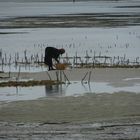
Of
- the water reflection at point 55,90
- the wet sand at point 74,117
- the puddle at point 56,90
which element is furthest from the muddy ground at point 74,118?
the water reflection at point 55,90

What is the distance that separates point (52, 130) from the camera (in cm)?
1222

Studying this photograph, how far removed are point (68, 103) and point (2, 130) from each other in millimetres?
4693

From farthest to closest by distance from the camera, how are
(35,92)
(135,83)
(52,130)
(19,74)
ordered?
(19,74) → (135,83) → (35,92) → (52,130)

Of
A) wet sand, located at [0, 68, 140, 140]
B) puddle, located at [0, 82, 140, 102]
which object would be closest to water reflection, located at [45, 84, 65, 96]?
puddle, located at [0, 82, 140, 102]

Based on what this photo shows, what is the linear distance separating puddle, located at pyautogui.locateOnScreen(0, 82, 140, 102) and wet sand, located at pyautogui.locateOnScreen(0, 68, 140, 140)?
0.89 meters

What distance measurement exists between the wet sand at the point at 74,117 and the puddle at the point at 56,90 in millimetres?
890

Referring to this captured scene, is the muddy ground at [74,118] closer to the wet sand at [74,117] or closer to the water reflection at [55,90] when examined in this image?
the wet sand at [74,117]

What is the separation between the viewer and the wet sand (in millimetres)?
11688

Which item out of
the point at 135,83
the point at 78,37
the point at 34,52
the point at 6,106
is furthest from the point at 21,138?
the point at 78,37

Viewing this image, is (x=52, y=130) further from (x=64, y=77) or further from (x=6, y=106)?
(x=64, y=77)

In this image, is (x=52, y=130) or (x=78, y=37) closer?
(x=52, y=130)

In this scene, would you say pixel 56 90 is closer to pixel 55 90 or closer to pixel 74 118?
pixel 55 90

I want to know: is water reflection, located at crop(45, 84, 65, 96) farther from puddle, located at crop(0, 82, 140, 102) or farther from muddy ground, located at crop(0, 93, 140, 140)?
muddy ground, located at crop(0, 93, 140, 140)

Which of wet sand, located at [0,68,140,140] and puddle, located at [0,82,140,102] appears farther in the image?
puddle, located at [0,82,140,102]
